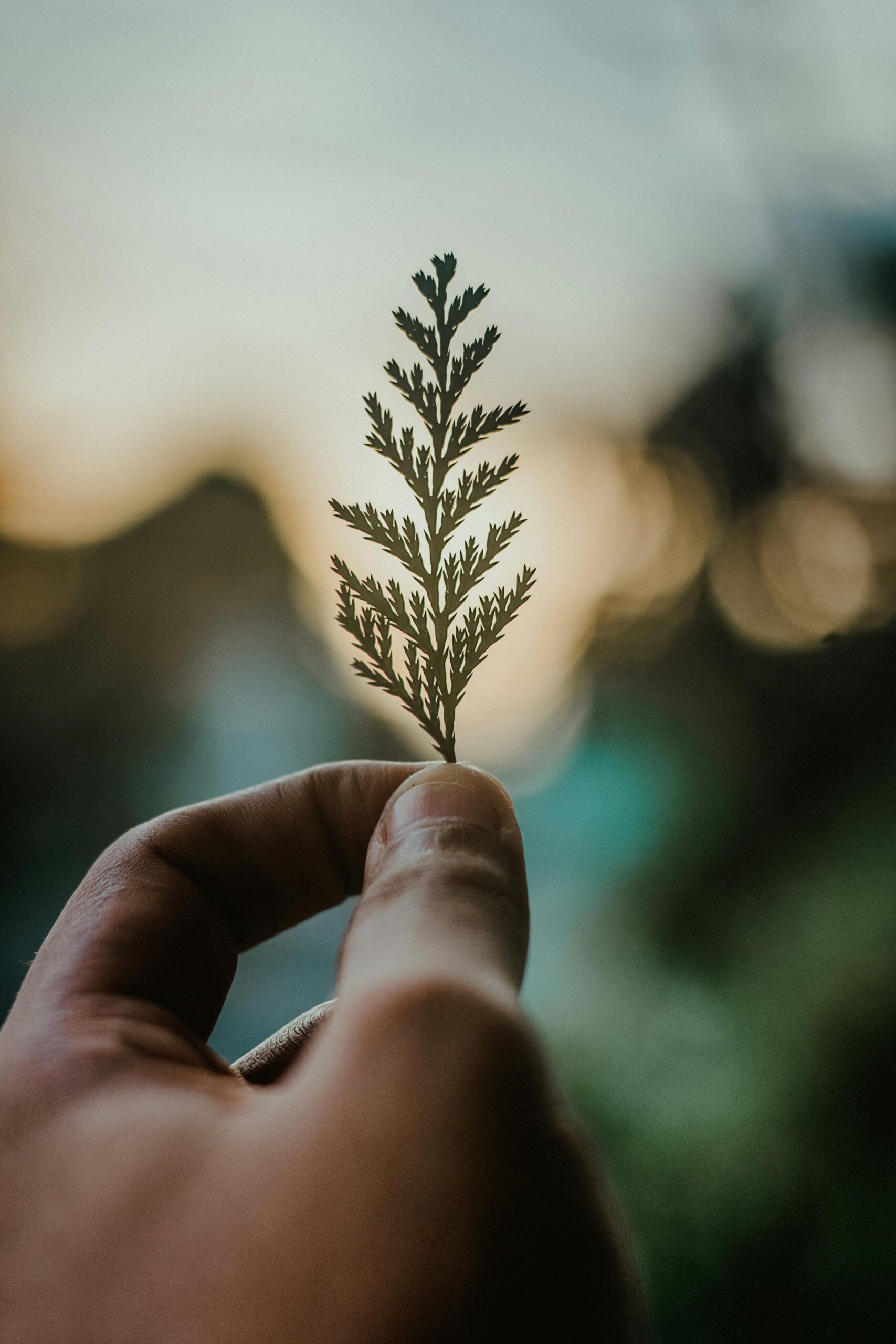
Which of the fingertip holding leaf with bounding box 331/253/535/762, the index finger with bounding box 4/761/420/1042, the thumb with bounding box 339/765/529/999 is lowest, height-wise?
the index finger with bounding box 4/761/420/1042

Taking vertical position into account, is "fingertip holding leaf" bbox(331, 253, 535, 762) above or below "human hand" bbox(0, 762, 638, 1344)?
above

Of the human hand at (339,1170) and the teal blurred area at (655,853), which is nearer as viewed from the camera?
the human hand at (339,1170)

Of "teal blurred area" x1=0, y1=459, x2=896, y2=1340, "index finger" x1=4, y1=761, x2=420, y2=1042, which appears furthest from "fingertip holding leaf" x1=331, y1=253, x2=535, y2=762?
"teal blurred area" x1=0, y1=459, x2=896, y2=1340

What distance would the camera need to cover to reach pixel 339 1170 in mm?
690

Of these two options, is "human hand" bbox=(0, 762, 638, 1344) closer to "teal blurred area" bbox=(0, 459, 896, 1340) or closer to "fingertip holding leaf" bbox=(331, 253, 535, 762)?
"fingertip holding leaf" bbox=(331, 253, 535, 762)

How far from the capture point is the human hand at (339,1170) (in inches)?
25.9

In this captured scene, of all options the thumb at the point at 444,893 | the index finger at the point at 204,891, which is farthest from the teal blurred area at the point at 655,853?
the thumb at the point at 444,893

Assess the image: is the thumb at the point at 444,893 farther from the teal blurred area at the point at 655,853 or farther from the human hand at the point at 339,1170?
the teal blurred area at the point at 655,853

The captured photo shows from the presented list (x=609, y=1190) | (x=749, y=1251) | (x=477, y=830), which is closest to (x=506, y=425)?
(x=477, y=830)

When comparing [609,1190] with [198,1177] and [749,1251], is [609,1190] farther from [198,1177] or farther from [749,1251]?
[749,1251]

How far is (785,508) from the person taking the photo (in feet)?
11.8

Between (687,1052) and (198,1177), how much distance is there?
317cm

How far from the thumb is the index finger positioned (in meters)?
0.33

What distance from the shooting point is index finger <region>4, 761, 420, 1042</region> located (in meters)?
1.15
